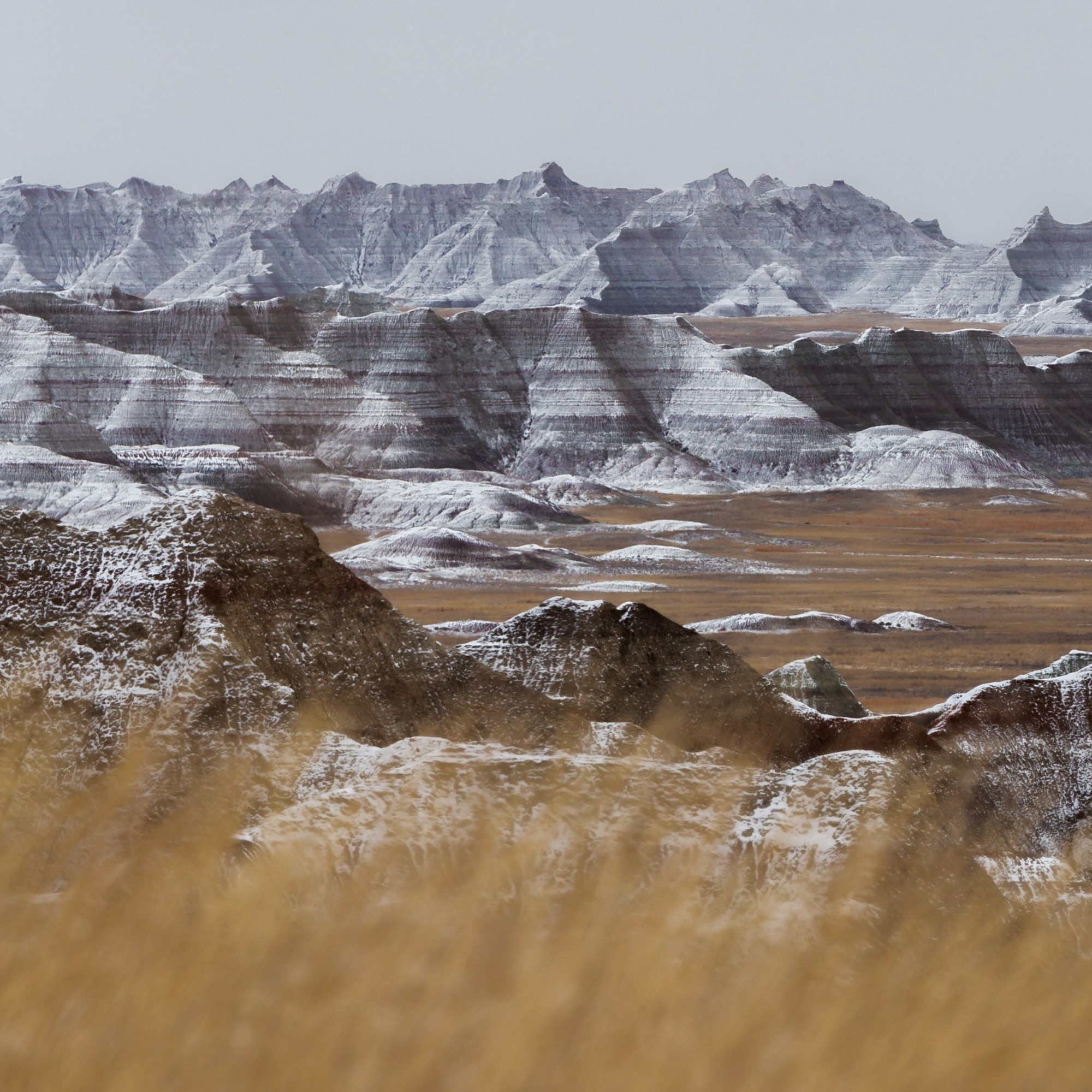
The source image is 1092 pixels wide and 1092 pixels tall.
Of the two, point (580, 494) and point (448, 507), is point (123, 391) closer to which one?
point (448, 507)

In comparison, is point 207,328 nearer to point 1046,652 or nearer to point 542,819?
point 1046,652

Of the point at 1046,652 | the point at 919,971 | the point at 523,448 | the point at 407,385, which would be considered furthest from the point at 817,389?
the point at 919,971

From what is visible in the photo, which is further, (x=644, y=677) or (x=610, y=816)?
(x=644, y=677)

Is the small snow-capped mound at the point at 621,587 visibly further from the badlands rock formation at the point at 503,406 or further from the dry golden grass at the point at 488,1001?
the dry golden grass at the point at 488,1001

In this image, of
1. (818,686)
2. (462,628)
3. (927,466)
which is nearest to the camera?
(818,686)

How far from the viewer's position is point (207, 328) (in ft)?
307

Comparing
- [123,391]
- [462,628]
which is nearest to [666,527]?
[462,628]

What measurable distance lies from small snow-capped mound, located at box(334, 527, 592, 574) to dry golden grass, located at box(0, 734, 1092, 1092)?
49.2 m

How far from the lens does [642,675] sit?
10.3 meters

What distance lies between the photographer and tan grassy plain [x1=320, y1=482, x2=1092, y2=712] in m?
36.3

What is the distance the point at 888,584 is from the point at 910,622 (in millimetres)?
9501

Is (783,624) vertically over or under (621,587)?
over

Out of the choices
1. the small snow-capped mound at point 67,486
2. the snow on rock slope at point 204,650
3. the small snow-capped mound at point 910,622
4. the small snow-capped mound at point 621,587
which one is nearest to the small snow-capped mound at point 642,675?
the snow on rock slope at point 204,650

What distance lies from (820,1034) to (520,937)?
767 millimetres
